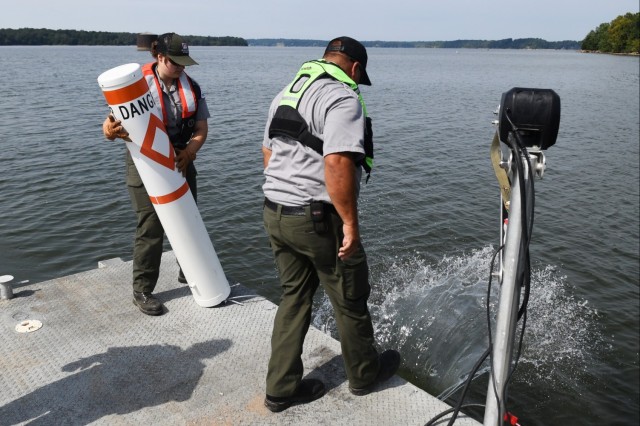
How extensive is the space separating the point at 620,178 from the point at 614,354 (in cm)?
939

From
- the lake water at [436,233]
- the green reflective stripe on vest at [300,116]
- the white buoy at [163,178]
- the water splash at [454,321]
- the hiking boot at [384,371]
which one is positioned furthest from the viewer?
the lake water at [436,233]

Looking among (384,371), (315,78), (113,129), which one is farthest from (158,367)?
(315,78)

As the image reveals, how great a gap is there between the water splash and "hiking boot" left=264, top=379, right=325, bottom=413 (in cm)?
223

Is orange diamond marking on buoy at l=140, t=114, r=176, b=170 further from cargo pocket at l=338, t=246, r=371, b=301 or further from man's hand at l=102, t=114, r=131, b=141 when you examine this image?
cargo pocket at l=338, t=246, r=371, b=301

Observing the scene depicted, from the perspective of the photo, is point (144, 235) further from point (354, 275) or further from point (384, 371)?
point (384, 371)

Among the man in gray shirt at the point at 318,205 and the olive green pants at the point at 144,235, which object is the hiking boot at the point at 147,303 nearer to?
the olive green pants at the point at 144,235

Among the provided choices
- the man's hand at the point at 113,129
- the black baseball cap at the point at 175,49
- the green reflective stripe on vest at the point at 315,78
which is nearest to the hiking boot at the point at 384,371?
the green reflective stripe on vest at the point at 315,78

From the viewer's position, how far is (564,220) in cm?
1145

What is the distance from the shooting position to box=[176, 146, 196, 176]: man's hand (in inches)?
181

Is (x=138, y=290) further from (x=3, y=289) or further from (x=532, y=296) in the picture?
(x=532, y=296)

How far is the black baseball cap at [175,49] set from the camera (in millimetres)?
4312

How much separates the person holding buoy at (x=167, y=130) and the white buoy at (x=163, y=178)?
→ 0.16 m

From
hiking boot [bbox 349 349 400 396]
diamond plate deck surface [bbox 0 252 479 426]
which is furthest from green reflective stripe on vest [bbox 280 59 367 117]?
diamond plate deck surface [bbox 0 252 479 426]

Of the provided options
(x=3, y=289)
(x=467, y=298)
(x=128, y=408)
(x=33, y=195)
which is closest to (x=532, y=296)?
(x=467, y=298)
